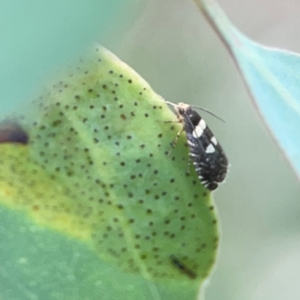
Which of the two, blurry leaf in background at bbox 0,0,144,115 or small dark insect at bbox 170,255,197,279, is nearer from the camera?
blurry leaf in background at bbox 0,0,144,115

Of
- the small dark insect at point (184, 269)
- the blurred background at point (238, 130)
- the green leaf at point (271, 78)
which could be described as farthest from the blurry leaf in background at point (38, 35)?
the blurred background at point (238, 130)

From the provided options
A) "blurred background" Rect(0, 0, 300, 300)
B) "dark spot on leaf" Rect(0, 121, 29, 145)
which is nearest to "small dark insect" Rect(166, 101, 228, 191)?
"dark spot on leaf" Rect(0, 121, 29, 145)

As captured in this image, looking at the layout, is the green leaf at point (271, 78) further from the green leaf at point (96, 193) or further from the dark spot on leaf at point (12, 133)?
the dark spot on leaf at point (12, 133)

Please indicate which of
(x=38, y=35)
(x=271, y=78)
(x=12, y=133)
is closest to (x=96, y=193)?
(x=12, y=133)

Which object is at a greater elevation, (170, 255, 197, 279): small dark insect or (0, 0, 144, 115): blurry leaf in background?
(0, 0, 144, 115): blurry leaf in background

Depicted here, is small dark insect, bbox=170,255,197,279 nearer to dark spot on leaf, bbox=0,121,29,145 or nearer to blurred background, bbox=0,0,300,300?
dark spot on leaf, bbox=0,121,29,145

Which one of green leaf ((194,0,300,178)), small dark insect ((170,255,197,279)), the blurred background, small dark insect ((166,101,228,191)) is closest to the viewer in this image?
green leaf ((194,0,300,178))

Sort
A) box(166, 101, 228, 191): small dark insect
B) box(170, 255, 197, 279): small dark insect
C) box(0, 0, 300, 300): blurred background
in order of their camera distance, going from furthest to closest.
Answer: box(0, 0, 300, 300): blurred background → box(166, 101, 228, 191): small dark insect → box(170, 255, 197, 279): small dark insect
